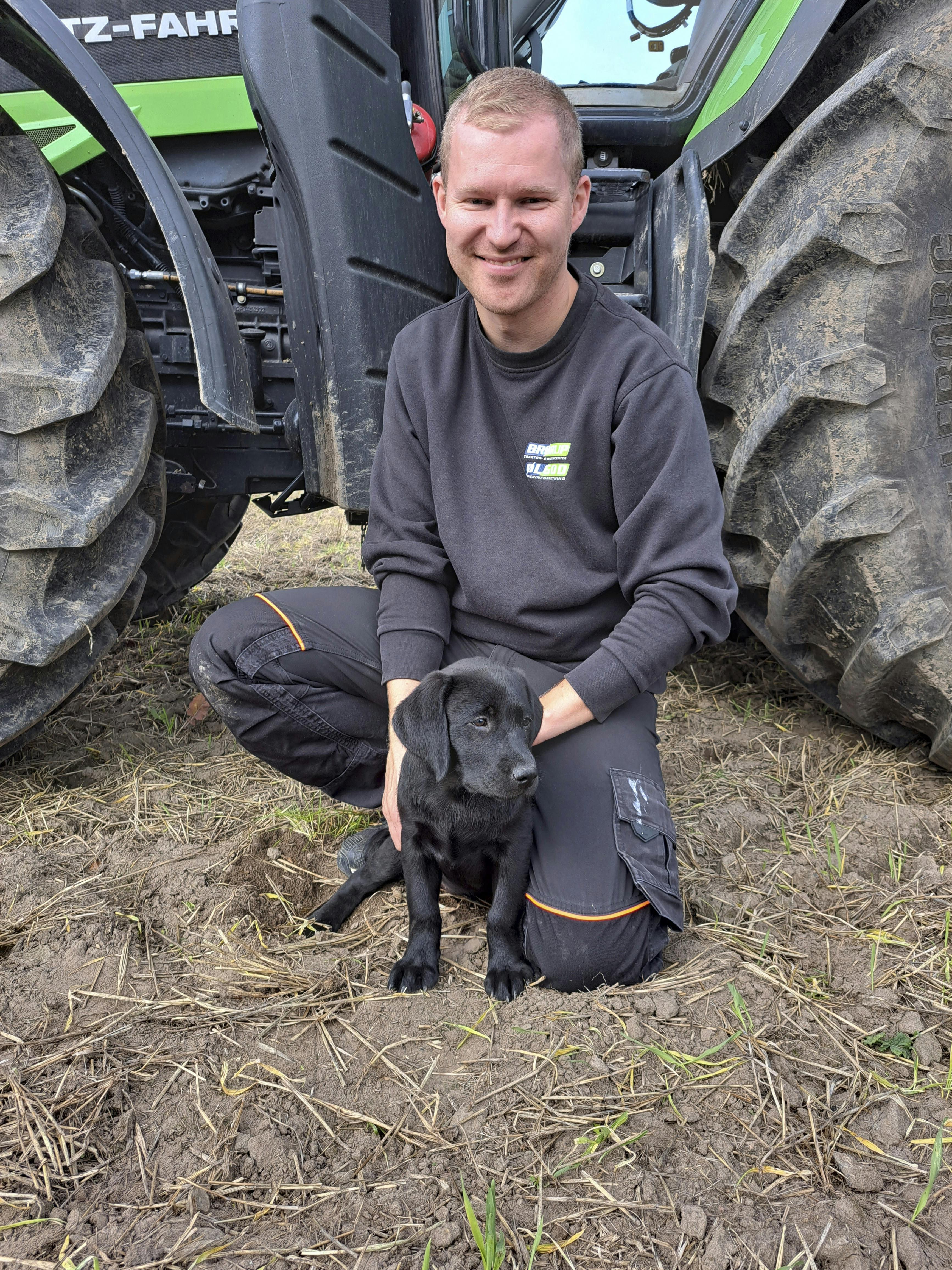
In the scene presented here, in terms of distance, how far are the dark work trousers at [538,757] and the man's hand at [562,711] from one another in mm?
84

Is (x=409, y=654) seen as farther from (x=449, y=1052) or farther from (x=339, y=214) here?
(x=339, y=214)

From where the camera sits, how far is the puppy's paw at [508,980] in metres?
1.90

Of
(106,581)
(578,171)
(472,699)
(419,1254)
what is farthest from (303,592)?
(419,1254)

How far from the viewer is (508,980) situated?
6.31 ft

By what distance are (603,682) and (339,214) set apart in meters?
1.30

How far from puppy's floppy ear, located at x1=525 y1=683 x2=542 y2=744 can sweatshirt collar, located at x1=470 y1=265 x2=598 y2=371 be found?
75 cm

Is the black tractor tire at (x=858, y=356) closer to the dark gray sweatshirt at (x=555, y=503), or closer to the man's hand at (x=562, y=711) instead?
the dark gray sweatshirt at (x=555, y=503)

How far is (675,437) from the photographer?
2.03m

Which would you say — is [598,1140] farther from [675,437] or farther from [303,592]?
[303,592]

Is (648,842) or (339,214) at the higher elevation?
(339,214)

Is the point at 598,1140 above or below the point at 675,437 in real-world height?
below

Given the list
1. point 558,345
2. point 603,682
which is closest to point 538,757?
point 603,682

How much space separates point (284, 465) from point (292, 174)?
949 millimetres

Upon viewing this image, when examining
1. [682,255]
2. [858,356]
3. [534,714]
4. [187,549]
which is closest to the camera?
[534,714]
